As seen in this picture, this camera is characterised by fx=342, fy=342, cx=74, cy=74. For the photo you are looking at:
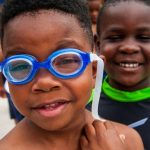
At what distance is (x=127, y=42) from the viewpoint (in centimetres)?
204

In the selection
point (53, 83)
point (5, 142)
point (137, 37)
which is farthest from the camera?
point (137, 37)

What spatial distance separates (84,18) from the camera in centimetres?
151

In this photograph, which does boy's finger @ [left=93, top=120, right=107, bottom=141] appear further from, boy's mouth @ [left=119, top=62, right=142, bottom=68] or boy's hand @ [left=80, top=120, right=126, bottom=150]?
boy's mouth @ [left=119, top=62, right=142, bottom=68]

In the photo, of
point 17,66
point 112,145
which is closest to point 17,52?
point 17,66

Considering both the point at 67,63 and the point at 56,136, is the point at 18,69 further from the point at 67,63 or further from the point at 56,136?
the point at 56,136

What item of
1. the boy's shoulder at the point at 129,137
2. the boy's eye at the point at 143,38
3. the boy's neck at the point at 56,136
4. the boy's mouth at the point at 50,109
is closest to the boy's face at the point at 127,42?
the boy's eye at the point at 143,38

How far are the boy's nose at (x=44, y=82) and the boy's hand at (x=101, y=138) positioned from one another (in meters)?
0.34

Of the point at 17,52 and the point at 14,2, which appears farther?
the point at 14,2

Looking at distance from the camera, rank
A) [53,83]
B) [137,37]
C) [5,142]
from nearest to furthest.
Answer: [53,83]
[5,142]
[137,37]

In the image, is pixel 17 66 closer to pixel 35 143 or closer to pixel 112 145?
pixel 35 143

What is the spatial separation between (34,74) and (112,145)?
19.2 inches

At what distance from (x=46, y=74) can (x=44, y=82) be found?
2.0 inches

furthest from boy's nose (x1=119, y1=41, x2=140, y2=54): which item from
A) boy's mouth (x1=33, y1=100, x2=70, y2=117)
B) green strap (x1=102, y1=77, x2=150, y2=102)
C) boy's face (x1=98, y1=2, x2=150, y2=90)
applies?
boy's mouth (x1=33, y1=100, x2=70, y2=117)

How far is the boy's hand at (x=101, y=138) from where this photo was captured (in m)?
1.52
